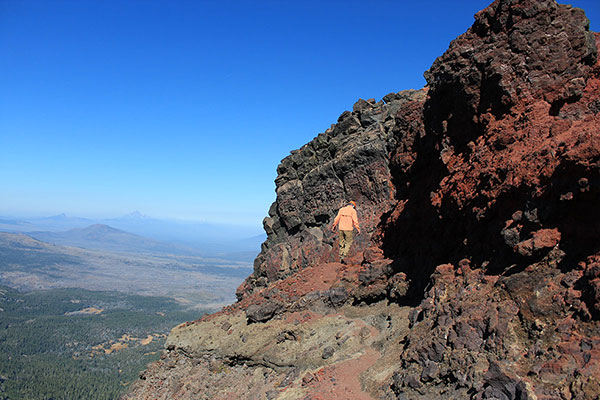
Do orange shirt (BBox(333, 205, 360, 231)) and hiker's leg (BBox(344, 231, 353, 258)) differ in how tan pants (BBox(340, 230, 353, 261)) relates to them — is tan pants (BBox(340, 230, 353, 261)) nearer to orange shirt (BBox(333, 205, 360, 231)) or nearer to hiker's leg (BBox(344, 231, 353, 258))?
hiker's leg (BBox(344, 231, 353, 258))

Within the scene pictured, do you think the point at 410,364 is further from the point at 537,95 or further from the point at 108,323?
the point at 108,323

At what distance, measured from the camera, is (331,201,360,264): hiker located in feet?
49.6

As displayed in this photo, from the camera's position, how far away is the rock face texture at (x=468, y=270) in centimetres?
576

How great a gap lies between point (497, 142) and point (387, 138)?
8.79 meters

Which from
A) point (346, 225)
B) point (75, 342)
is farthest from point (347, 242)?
point (75, 342)

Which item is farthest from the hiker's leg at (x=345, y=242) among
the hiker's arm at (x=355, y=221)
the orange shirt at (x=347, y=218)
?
the hiker's arm at (x=355, y=221)

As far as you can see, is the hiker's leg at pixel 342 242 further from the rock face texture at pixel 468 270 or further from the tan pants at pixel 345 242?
the rock face texture at pixel 468 270

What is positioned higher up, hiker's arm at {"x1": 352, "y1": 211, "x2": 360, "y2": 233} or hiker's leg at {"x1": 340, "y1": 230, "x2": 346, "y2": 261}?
hiker's arm at {"x1": 352, "y1": 211, "x2": 360, "y2": 233}

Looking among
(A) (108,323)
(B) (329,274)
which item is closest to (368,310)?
(B) (329,274)

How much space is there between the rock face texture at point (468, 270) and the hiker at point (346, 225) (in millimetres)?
→ 565

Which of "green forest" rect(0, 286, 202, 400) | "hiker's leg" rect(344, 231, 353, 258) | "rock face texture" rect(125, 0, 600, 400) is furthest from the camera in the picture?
"green forest" rect(0, 286, 202, 400)

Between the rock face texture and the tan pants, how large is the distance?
0.49 meters

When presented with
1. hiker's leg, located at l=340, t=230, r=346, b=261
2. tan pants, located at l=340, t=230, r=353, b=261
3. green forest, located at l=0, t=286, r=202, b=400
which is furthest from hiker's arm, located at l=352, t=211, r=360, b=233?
green forest, located at l=0, t=286, r=202, b=400

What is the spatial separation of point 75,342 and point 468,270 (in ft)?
507
